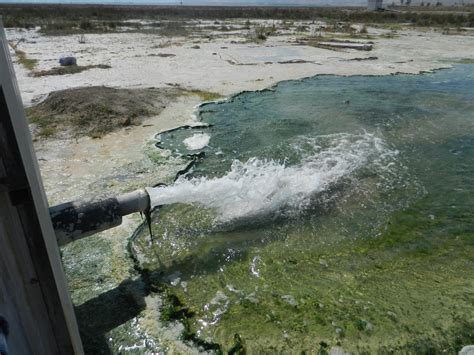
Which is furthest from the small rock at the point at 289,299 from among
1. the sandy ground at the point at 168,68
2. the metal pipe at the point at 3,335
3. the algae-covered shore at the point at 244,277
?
the sandy ground at the point at 168,68

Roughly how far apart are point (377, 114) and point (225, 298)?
8.60m

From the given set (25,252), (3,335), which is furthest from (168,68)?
(3,335)

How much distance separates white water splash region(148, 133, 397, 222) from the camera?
6.26m

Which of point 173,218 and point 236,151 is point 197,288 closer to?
point 173,218

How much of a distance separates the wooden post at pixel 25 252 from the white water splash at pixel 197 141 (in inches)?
241

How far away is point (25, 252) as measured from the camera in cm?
229

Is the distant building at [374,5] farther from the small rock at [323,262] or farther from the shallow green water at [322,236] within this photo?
the small rock at [323,262]

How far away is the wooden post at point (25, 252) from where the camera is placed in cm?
207

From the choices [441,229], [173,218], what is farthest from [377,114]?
[173,218]

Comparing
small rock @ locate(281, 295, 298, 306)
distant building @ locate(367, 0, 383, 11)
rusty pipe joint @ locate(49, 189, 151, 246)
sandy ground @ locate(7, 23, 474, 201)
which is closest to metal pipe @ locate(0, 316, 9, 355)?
rusty pipe joint @ locate(49, 189, 151, 246)

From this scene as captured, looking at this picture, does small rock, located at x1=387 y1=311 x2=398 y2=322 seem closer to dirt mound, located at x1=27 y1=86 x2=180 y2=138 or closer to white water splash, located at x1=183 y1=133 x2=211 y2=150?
white water splash, located at x1=183 y1=133 x2=211 y2=150

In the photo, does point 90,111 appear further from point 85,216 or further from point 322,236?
point 322,236

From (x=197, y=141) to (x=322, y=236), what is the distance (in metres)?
4.30

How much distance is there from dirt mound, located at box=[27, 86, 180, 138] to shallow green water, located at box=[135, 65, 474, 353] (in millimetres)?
1704
